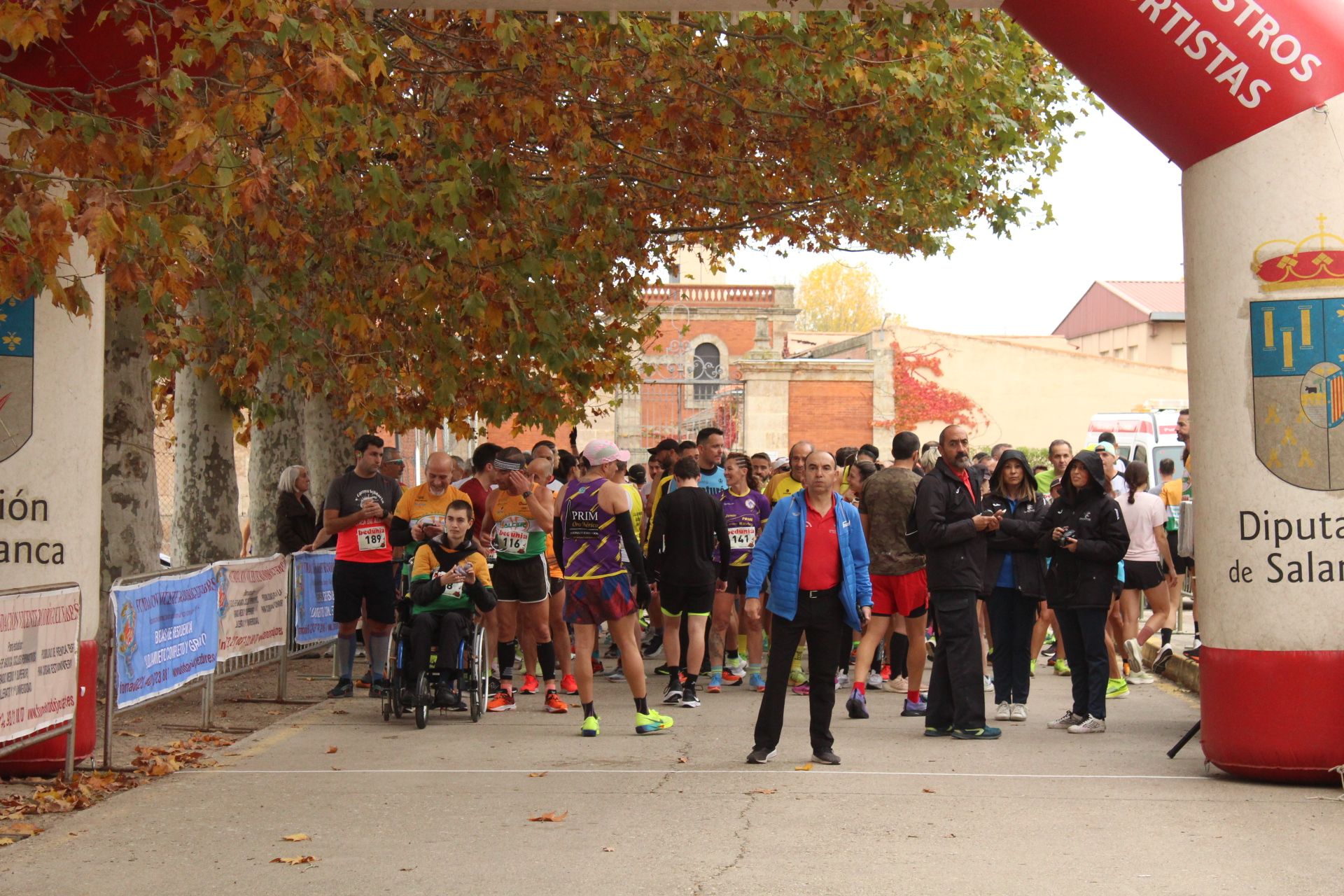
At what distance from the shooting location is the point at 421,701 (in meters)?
11.1

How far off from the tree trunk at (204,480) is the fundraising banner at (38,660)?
20.8 ft

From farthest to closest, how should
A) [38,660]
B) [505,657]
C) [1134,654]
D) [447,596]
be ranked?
[1134,654]
[505,657]
[447,596]
[38,660]

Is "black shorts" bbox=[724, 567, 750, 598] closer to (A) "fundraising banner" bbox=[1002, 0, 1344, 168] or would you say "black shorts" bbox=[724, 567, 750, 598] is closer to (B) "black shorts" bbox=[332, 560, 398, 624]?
(B) "black shorts" bbox=[332, 560, 398, 624]

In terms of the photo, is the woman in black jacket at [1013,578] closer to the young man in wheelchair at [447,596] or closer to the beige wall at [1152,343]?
the young man in wheelchair at [447,596]

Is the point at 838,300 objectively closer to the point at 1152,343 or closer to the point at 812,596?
the point at 1152,343

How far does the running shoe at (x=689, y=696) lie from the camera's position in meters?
12.4

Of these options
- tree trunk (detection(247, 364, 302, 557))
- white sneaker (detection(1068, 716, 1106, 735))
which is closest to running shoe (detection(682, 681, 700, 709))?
white sneaker (detection(1068, 716, 1106, 735))

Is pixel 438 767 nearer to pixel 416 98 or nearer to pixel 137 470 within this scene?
pixel 137 470

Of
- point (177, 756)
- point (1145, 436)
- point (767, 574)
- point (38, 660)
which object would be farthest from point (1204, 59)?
point (1145, 436)

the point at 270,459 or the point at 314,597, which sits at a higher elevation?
the point at 270,459

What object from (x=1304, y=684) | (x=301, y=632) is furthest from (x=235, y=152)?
(x=1304, y=684)

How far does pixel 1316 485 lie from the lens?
8.42m

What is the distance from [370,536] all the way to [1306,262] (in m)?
7.57

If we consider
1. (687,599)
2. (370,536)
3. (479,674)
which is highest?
(370,536)
